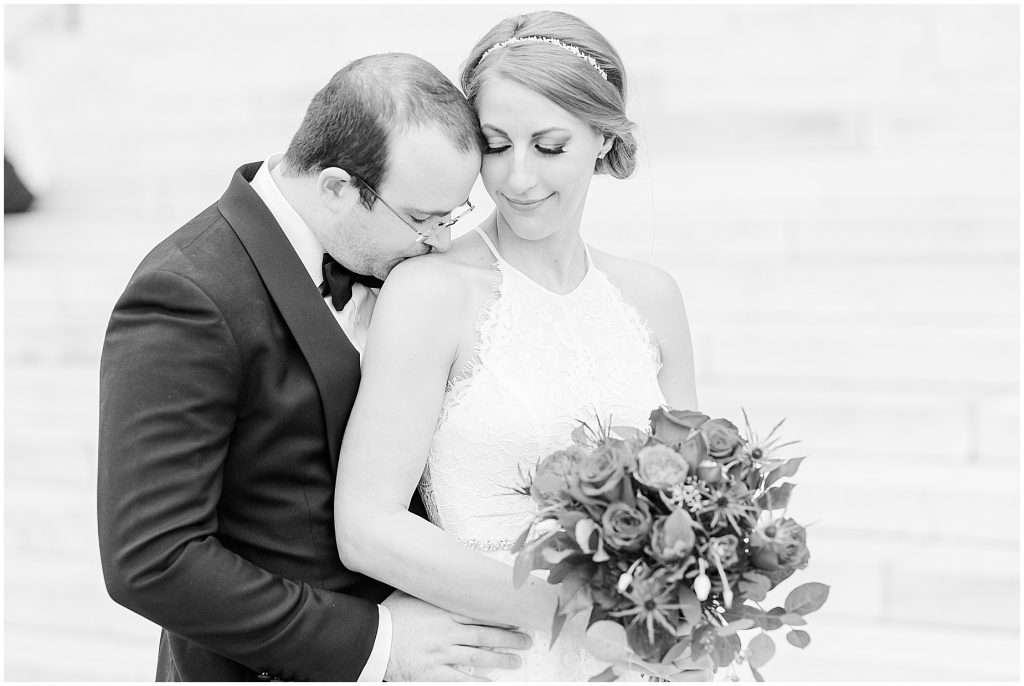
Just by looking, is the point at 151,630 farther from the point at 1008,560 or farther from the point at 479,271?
the point at 1008,560

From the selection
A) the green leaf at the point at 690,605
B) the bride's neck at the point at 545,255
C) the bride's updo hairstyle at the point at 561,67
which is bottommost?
the green leaf at the point at 690,605

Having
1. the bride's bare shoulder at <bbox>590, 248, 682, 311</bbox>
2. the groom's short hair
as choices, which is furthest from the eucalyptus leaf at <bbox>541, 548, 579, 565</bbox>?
the bride's bare shoulder at <bbox>590, 248, 682, 311</bbox>

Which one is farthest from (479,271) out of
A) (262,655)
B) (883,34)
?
(883,34)

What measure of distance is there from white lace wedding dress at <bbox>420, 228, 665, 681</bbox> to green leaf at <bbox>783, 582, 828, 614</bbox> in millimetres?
427

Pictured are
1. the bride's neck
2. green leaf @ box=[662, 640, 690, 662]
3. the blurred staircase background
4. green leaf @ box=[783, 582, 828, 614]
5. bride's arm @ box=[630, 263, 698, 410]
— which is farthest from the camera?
the blurred staircase background

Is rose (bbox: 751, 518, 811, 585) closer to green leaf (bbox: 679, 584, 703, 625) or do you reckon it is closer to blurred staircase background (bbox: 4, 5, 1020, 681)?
green leaf (bbox: 679, 584, 703, 625)

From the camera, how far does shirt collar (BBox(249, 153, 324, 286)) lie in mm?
2016

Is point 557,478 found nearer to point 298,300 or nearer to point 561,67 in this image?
point 298,300

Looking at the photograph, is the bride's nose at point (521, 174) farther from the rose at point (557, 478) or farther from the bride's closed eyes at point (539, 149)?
the rose at point (557, 478)

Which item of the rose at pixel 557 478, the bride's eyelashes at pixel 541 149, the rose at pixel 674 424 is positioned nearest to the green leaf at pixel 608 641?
the rose at pixel 557 478

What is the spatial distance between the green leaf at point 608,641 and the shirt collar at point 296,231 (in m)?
0.83

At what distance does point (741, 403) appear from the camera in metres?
4.44

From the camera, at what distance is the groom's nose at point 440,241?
2135 millimetres

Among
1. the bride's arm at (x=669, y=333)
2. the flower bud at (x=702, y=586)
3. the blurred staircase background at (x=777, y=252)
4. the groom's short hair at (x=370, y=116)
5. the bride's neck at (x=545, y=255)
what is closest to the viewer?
the flower bud at (x=702, y=586)
